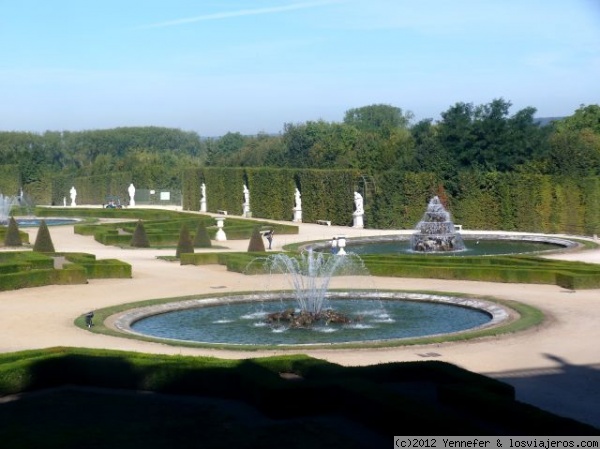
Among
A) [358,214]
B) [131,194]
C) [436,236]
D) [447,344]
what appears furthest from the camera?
[131,194]

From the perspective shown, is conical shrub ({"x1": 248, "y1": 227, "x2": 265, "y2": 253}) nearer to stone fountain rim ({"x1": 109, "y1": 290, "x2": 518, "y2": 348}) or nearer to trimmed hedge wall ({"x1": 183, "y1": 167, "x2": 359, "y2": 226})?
stone fountain rim ({"x1": 109, "y1": 290, "x2": 518, "y2": 348})

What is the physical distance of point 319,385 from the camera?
567 inches

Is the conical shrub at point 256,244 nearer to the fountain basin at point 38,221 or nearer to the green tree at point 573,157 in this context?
the green tree at point 573,157

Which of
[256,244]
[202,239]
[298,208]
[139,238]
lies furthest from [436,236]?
[298,208]

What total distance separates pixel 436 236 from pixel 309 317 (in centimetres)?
1940

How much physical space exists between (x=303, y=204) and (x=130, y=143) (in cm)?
11114

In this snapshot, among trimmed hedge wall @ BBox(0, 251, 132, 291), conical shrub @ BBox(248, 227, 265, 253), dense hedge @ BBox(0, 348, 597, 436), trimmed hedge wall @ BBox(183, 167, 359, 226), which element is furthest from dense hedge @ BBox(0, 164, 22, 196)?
dense hedge @ BBox(0, 348, 597, 436)

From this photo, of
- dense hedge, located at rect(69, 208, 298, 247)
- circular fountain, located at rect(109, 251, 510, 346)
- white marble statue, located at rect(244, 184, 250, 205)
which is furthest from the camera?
white marble statue, located at rect(244, 184, 250, 205)

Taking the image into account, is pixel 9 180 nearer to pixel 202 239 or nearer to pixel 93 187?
pixel 93 187

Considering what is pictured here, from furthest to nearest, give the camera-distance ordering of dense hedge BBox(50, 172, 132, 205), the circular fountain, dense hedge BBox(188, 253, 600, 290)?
1. dense hedge BBox(50, 172, 132, 205)
2. dense hedge BBox(188, 253, 600, 290)
3. the circular fountain

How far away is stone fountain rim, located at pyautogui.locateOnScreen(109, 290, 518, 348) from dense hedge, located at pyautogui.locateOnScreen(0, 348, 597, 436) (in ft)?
12.6

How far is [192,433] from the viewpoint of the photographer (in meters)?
13.6

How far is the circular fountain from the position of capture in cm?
Result: 2233

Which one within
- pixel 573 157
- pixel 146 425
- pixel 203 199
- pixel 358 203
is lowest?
pixel 146 425
